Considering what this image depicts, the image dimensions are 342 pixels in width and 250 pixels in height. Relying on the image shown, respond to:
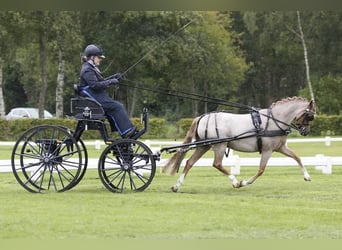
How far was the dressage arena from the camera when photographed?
6.55m

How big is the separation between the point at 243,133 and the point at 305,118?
0.96m

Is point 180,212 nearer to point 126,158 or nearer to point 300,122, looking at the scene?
point 126,158

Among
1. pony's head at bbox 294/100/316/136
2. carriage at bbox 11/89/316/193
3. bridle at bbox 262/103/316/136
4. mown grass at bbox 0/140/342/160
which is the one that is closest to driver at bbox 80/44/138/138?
carriage at bbox 11/89/316/193

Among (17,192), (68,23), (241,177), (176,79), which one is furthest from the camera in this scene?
(176,79)

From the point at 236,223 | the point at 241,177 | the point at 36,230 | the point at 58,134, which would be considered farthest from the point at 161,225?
the point at 241,177

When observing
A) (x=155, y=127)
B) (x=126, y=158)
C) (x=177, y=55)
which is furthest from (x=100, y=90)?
(x=177, y=55)

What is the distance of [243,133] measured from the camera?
10.0 metres

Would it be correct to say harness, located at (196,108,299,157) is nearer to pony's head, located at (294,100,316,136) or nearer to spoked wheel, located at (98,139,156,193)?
pony's head, located at (294,100,316,136)

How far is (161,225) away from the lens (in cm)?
695

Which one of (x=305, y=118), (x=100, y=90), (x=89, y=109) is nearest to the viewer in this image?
(x=89, y=109)

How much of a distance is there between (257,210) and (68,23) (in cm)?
2455

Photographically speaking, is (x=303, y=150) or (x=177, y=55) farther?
(x=177, y=55)

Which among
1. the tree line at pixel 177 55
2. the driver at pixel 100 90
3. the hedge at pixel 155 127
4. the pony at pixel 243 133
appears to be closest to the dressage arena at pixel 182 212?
the pony at pixel 243 133

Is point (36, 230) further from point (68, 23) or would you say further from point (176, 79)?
point (176, 79)
